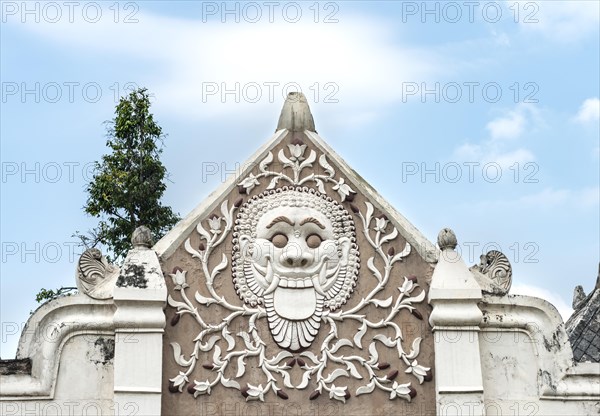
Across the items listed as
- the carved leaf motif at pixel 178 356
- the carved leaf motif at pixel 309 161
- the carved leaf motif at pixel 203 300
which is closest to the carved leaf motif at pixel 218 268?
the carved leaf motif at pixel 203 300

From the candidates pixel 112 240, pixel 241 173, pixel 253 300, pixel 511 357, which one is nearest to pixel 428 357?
pixel 511 357

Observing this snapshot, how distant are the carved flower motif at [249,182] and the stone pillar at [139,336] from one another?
1331mm

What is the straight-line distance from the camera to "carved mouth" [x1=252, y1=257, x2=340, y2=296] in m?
13.0

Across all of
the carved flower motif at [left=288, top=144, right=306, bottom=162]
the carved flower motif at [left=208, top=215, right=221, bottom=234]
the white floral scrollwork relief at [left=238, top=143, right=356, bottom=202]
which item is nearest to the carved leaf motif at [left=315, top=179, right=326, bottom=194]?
the white floral scrollwork relief at [left=238, top=143, right=356, bottom=202]

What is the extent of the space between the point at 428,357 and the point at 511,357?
3.02 feet

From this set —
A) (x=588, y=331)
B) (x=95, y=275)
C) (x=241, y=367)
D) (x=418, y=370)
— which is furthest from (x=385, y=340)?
(x=588, y=331)

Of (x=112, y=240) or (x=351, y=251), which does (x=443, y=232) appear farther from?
(x=112, y=240)

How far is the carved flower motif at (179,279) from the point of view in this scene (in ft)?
42.4

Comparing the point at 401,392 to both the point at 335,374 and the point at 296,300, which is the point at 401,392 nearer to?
the point at 335,374

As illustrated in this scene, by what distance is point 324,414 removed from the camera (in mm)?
12742

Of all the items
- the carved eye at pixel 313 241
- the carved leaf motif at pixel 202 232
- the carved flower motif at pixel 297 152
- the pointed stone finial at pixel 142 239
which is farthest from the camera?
the carved flower motif at pixel 297 152

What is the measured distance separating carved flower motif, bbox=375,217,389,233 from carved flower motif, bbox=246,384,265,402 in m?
2.18

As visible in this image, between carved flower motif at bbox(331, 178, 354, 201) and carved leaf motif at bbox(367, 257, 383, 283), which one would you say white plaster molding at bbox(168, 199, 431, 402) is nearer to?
carved leaf motif at bbox(367, 257, 383, 283)

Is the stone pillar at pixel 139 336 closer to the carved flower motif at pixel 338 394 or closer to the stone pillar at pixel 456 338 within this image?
the carved flower motif at pixel 338 394
